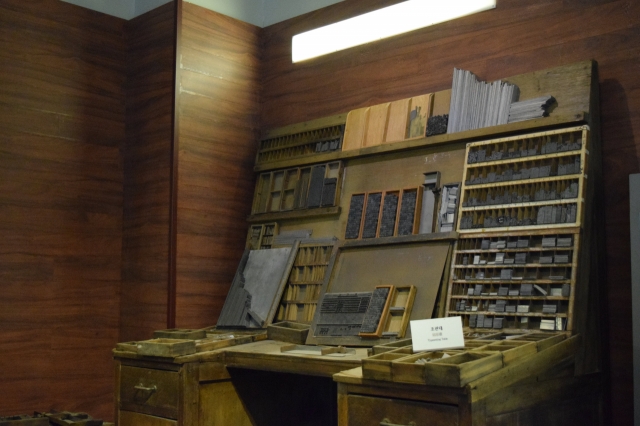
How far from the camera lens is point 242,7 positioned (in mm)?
5059

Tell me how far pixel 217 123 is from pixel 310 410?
74.9 inches

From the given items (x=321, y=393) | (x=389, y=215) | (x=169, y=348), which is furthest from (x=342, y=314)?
(x=169, y=348)

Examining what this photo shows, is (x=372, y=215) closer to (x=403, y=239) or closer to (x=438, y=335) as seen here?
(x=403, y=239)

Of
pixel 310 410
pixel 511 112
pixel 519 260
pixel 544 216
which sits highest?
pixel 511 112

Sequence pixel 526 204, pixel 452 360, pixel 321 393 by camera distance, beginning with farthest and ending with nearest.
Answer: pixel 321 393
pixel 526 204
pixel 452 360

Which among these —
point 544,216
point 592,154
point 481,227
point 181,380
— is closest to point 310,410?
point 181,380

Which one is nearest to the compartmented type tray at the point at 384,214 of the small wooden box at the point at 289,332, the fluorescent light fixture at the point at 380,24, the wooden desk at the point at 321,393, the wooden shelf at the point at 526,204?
the wooden shelf at the point at 526,204

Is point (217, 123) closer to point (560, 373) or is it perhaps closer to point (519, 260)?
point (519, 260)

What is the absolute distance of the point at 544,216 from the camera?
3.29 meters

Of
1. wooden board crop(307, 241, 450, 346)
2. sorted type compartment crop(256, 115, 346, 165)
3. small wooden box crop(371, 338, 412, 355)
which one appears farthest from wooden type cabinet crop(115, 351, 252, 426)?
sorted type compartment crop(256, 115, 346, 165)

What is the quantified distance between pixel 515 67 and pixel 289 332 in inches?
70.8

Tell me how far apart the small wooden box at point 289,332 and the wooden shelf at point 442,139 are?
3.33ft

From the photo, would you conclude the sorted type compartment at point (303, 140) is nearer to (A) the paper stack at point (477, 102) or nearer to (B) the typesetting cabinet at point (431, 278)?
(B) the typesetting cabinet at point (431, 278)

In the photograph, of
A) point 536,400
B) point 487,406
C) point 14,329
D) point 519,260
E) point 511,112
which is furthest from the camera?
point 14,329
